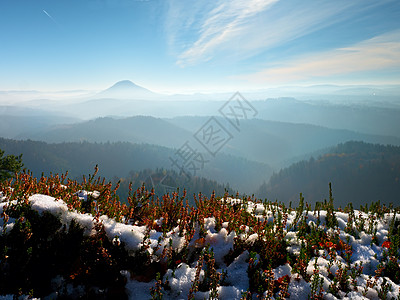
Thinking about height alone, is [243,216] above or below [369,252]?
above

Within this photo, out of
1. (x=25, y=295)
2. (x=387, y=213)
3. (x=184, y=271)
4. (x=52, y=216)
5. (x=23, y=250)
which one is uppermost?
(x=52, y=216)

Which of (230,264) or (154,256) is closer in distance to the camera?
(154,256)

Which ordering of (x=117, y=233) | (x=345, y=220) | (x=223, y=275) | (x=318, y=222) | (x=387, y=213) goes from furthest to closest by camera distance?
(x=387, y=213)
(x=345, y=220)
(x=318, y=222)
(x=117, y=233)
(x=223, y=275)

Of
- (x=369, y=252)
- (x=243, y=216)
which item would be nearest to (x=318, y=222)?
(x=369, y=252)

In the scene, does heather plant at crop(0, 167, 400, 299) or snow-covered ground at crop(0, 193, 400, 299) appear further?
snow-covered ground at crop(0, 193, 400, 299)

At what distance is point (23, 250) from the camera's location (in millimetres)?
2969

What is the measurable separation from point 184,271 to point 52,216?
225 centimetres

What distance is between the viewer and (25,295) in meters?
2.70

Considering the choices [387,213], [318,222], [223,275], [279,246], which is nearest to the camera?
[223,275]

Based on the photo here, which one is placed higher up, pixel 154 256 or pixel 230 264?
pixel 154 256

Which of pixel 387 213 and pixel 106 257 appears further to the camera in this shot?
pixel 387 213

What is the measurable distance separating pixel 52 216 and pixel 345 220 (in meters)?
6.53

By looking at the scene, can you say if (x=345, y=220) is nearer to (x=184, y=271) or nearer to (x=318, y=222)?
(x=318, y=222)

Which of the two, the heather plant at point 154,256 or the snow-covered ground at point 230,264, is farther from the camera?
the snow-covered ground at point 230,264
